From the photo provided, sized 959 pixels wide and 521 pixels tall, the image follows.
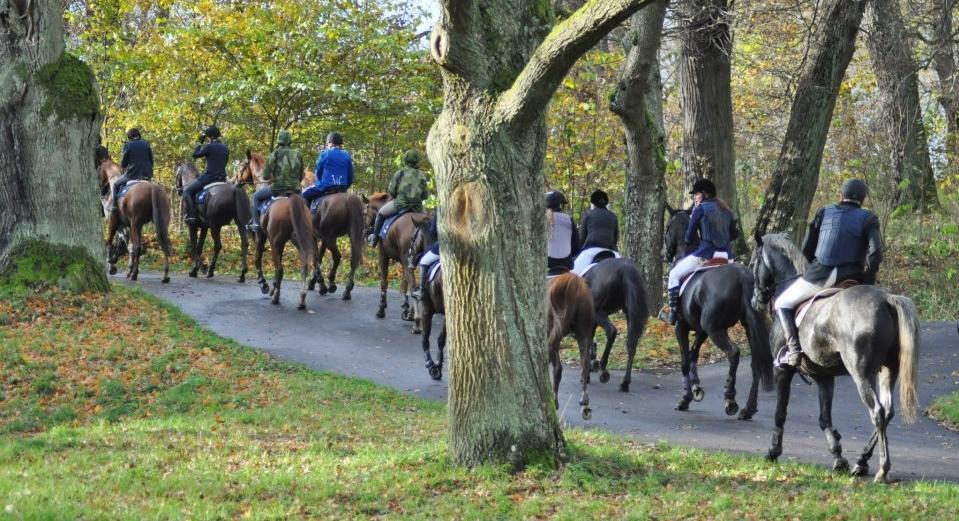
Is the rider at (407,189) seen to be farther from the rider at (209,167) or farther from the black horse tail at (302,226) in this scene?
the rider at (209,167)

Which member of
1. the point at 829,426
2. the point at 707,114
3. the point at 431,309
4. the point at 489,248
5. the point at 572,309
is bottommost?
the point at 829,426

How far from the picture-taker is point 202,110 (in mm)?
26656

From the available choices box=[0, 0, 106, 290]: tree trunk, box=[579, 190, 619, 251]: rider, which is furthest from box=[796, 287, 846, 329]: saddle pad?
box=[0, 0, 106, 290]: tree trunk

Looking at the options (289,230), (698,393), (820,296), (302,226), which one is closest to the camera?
(820,296)

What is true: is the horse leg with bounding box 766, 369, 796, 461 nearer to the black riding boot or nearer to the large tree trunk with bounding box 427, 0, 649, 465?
the black riding boot

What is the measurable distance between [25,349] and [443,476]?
8453 millimetres

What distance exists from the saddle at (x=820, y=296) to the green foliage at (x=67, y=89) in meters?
12.4

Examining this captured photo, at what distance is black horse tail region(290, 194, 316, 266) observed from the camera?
20.0 meters

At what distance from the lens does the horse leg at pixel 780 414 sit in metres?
10.4

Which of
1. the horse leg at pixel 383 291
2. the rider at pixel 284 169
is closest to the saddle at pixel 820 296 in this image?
the horse leg at pixel 383 291

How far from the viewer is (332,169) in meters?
21.0

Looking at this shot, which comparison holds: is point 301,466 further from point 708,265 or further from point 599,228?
point 599,228

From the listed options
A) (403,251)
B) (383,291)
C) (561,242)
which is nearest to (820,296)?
(561,242)

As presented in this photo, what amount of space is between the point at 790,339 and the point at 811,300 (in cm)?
43
